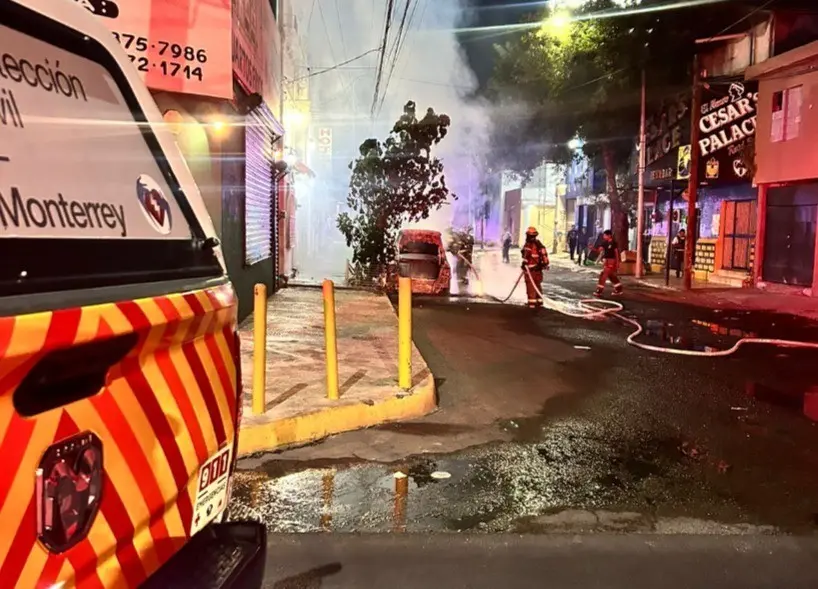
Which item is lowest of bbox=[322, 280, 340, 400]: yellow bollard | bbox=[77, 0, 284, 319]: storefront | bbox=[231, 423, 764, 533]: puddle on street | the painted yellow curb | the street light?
bbox=[231, 423, 764, 533]: puddle on street

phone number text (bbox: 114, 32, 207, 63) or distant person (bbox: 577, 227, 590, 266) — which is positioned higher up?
phone number text (bbox: 114, 32, 207, 63)

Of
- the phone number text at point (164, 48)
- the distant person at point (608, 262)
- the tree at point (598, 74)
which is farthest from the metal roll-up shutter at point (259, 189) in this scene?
the tree at point (598, 74)

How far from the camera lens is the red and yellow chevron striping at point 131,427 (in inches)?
58.0

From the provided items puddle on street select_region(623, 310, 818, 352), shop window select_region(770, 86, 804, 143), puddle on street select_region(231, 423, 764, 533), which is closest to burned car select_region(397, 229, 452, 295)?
puddle on street select_region(623, 310, 818, 352)

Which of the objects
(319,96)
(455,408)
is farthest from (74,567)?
(319,96)

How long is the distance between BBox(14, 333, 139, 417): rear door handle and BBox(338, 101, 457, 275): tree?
1848cm

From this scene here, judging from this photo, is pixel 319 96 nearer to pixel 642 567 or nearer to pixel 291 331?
pixel 291 331

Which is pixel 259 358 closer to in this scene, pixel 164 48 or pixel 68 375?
pixel 164 48

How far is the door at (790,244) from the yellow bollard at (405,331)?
1459 cm

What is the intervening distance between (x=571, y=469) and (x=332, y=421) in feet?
6.52

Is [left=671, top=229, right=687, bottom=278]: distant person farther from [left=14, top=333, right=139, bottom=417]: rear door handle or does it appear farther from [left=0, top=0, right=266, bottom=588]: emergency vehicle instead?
[left=14, top=333, right=139, bottom=417]: rear door handle

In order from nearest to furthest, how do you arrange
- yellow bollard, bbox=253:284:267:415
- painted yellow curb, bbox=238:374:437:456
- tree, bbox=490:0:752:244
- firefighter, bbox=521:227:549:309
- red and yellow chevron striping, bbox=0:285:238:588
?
1. red and yellow chevron striping, bbox=0:285:238:588
2. painted yellow curb, bbox=238:374:437:456
3. yellow bollard, bbox=253:284:267:415
4. firefighter, bbox=521:227:549:309
5. tree, bbox=490:0:752:244

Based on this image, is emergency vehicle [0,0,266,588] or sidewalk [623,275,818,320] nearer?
emergency vehicle [0,0,266,588]

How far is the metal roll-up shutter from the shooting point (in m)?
11.8
